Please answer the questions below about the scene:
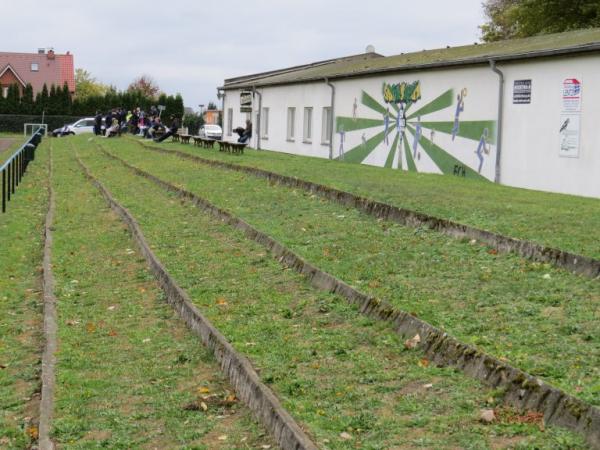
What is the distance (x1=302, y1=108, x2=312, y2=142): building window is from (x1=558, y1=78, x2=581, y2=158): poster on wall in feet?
59.5

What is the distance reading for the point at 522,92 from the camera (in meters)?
23.3

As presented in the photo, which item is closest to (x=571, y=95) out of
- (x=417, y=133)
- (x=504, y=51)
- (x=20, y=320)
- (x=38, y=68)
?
(x=504, y=51)

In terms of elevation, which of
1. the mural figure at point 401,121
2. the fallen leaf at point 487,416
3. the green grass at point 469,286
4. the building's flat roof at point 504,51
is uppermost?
the building's flat roof at point 504,51

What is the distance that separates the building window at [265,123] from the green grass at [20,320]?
957 inches

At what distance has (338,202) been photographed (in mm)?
16844

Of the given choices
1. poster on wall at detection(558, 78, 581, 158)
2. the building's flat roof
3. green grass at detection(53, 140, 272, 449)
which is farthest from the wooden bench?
green grass at detection(53, 140, 272, 449)

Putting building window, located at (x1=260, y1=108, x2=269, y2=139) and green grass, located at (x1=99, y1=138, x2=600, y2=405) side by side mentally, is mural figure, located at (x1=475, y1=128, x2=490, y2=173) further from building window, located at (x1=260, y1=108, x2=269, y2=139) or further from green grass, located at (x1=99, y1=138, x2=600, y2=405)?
building window, located at (x1=260, y1=108, x2=269, y2=139)

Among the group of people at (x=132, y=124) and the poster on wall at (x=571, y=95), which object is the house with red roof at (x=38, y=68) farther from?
the poster on wall at (x=571, y=95)

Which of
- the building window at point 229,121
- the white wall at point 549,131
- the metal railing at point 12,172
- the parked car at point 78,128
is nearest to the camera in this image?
the metal railing at point 12,172

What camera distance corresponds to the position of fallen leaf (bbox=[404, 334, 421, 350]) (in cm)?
759

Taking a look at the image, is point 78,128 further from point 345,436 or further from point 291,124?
point 345,436

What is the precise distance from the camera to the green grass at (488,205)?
11.6m

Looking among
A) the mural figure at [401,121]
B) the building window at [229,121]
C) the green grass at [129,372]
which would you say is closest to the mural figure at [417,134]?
the mural figure at [401,121]

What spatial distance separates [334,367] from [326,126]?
30210 millimetres
